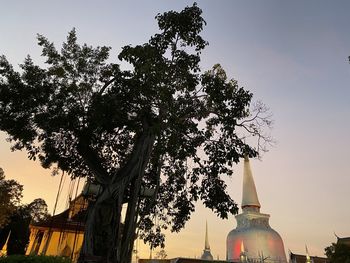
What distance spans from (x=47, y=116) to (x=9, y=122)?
116 centimetres

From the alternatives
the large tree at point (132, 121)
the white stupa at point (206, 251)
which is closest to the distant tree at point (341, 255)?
the large tree at point (132, 121)

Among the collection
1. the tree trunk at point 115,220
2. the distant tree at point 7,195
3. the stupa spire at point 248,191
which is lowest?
the tree trunk at point 115,220

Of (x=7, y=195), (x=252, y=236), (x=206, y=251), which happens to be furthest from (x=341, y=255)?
(x=206, y=251)

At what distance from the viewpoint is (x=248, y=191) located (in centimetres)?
5025

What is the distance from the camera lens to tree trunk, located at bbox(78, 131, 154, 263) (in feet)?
22.5

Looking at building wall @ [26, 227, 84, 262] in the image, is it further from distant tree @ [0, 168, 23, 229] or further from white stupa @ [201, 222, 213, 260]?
white stupa @ [201, 222, 213, 260]

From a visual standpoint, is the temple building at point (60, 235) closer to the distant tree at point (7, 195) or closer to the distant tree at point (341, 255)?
the distant tree at point (7, 195)

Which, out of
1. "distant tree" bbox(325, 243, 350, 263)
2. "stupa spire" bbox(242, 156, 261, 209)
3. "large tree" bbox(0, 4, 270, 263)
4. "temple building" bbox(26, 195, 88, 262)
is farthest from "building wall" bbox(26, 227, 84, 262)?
"stupa spire" bbox(242, 156, 261, 209)

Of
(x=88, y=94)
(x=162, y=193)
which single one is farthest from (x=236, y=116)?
(x=88, y=94)

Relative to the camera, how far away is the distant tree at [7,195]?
877 inches

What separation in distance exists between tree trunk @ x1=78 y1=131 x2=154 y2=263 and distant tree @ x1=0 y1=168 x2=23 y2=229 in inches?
722

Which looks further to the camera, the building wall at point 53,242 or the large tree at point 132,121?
the building wall at point 53,242

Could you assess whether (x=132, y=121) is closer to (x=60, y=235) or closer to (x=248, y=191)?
(x=60, y=235)

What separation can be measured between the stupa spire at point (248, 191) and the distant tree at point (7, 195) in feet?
117
